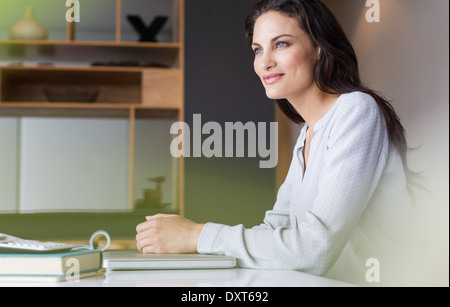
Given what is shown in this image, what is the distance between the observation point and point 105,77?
11.3ft

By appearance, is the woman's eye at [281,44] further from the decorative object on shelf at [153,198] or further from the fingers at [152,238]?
the decorative object on shelf at [153,198]

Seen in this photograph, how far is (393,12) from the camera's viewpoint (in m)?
2.70

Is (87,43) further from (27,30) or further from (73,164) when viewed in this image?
(73,164)

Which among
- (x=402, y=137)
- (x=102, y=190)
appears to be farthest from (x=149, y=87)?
(x=402, y=137)

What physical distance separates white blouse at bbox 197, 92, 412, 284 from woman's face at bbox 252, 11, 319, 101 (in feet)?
0.54

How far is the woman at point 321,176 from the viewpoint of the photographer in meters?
1.00

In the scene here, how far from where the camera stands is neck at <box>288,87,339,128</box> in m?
1.35

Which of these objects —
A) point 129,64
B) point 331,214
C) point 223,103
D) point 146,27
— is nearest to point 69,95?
point 129,64

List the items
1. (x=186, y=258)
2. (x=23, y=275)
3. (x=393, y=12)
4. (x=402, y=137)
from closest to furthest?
(x=23, y=275) < (x=186, y=258) < (x=402, y=137) < (x=393, y=12)

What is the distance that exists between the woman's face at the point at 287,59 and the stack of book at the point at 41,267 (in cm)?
71

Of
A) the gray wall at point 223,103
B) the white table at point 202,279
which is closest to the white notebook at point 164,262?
the white table at point 202,279

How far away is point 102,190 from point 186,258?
2794 mm

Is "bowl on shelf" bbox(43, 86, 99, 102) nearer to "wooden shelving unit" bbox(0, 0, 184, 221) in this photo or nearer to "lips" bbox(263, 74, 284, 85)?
"wooden shelving unit" bbox(0, 0, 184, 221)

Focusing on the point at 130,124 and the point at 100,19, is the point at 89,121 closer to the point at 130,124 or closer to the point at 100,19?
the point at 130,124
